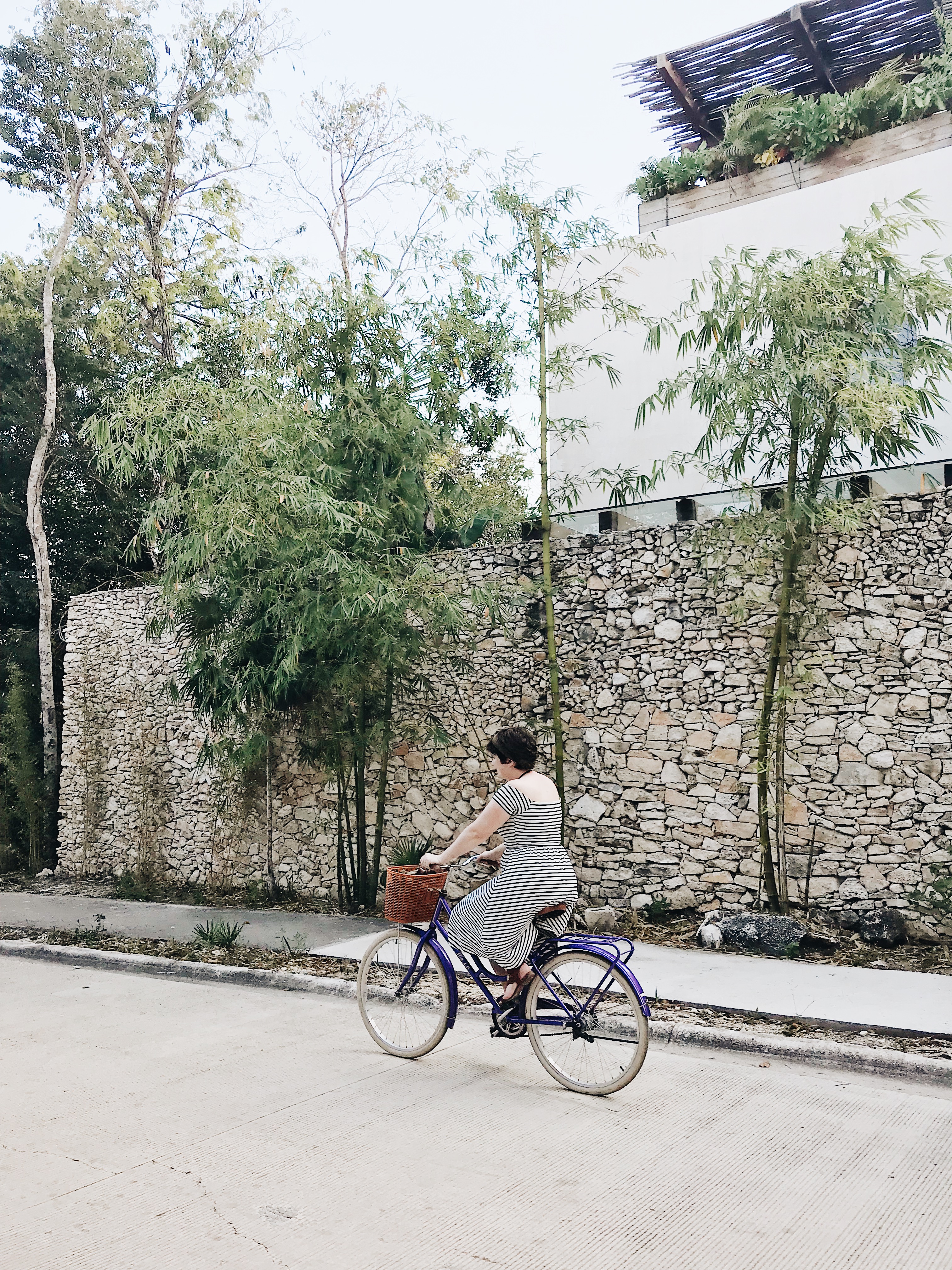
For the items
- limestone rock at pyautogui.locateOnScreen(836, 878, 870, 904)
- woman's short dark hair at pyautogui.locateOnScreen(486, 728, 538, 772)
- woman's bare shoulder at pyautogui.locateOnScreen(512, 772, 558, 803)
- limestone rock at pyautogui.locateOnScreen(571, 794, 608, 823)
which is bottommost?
limestone rock at pyautogui.locateOnScreen(836, 878, 870, 904)

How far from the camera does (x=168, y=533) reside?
10219 mm

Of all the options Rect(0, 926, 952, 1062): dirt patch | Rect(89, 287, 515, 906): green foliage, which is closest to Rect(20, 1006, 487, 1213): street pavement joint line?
Rect(0, 926, 952, 1062): dirt patch

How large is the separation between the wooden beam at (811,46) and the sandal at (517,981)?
1212 cm

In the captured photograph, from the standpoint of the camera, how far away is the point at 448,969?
4777 millimetres

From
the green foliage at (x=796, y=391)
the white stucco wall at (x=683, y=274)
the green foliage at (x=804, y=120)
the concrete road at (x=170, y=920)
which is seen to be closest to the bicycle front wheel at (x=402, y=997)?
the concrete road at (x=170, y=920)

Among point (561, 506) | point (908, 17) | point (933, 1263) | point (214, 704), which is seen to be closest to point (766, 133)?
point (908, 17)

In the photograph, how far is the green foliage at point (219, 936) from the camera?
7.89 meters

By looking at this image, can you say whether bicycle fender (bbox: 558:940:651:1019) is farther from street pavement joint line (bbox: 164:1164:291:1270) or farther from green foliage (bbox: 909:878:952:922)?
green foliage (bbox: 909:878:952:922)

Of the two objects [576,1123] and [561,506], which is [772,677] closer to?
[576,1123]

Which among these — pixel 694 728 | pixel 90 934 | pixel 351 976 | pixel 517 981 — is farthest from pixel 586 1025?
pixel 90 934

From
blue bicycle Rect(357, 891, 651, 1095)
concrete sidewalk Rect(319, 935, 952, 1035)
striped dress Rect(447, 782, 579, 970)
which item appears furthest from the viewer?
concrete sidewalk Rect(319, 935, 952, 1035)

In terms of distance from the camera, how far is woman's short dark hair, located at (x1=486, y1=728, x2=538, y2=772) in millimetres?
4699

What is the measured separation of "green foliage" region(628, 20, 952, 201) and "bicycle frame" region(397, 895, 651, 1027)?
35.5 feet

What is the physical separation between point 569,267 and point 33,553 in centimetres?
948
